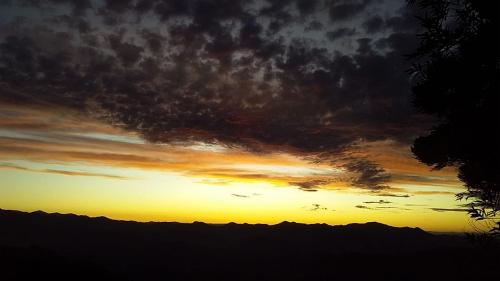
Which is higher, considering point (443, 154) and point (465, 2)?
point (465, 2)

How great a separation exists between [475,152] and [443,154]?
42.0 inches

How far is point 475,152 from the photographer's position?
12.6 metres

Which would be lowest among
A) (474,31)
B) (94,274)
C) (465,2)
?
(94,274)

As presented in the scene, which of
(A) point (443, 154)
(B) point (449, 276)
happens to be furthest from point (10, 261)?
(B) point (449, 276)

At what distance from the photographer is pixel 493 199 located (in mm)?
13367

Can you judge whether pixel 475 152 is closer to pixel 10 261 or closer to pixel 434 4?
pixel 434 4

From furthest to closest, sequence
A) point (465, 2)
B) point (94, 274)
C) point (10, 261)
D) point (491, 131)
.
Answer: point (94, 274) → point (10, 261) → point (465, 2) → point (491, 131)

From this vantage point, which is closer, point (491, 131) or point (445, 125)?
point (491, 131)

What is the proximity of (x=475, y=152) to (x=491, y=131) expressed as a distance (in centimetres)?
80

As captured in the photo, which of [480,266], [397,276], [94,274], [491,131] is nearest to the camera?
[491,131]

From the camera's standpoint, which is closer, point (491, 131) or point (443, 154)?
point (491, 131)

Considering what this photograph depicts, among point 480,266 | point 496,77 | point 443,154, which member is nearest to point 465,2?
point 496,77

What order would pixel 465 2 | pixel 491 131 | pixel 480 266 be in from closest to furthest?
pixel 491 131 → pixel 465 2 → pixel 480 266

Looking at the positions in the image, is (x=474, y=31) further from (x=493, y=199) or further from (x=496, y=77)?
(x=493, y=199)
